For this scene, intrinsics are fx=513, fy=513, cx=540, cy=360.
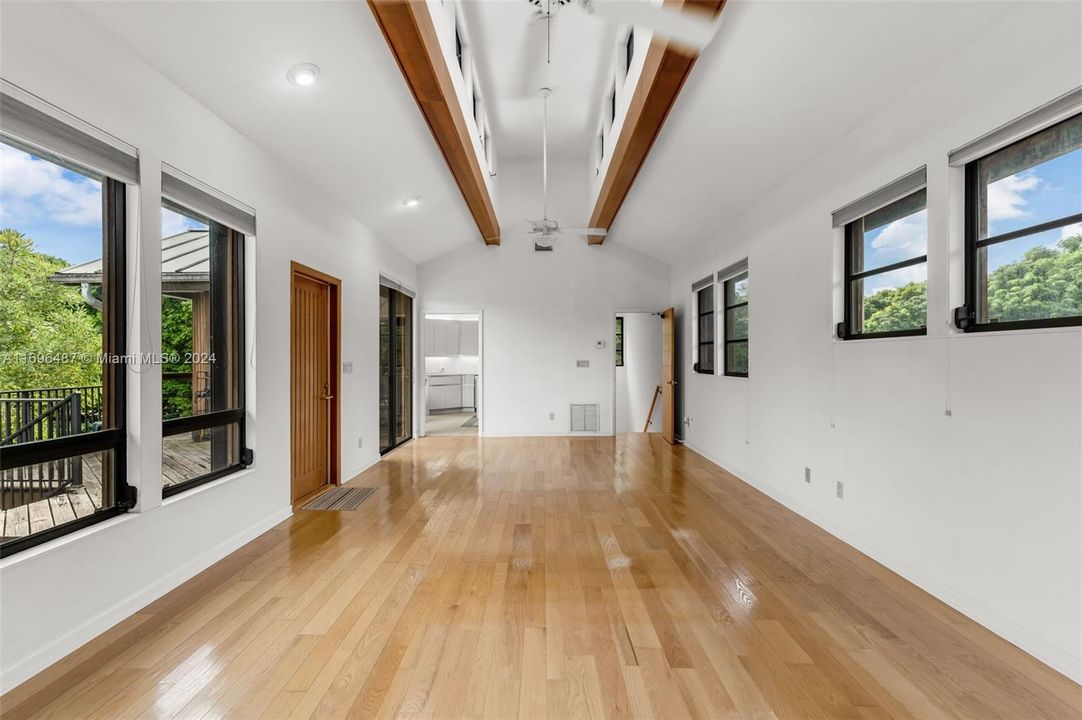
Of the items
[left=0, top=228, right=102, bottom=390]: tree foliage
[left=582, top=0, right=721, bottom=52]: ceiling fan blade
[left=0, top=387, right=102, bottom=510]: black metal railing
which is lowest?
[left=0, top=387, right=102, bottom=510]: black metal railing

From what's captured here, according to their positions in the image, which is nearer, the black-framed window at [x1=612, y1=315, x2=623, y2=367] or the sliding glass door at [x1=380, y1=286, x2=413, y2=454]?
the sliding glass door at [x1=380, y1=286, x2=413, y2=454]

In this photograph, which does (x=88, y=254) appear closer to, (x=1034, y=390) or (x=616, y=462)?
(x=1034, y=390)

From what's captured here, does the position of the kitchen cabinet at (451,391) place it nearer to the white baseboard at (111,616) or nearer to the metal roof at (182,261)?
the white baseboard at (111,616)

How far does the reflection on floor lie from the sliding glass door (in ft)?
3.11

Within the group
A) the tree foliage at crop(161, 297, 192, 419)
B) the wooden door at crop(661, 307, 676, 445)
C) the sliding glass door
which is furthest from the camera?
the wooden door at crop(661, 307, 676, 445)

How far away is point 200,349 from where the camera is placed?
304 cm

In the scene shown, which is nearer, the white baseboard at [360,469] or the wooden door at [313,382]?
the wooden door at [313,382]

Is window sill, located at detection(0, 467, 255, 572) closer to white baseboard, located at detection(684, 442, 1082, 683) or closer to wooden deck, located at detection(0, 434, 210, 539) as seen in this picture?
wooden deck, located at detection(0, 434, 210, 539)

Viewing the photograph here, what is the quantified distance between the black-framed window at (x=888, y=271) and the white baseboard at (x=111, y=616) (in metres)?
4.23

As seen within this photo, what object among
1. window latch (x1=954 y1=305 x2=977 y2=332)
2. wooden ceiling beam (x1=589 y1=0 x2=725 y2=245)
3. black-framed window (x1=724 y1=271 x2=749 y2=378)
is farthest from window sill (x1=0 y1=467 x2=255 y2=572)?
black-framed window (x1=724 y1=271 x2=749 y2=378)

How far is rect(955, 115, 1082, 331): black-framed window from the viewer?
2072 millimetres

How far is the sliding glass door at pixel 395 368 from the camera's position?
645 centimetres

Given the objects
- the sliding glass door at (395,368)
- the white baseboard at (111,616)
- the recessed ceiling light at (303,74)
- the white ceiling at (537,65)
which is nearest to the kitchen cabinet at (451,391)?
the sliding glass door at (395,368)

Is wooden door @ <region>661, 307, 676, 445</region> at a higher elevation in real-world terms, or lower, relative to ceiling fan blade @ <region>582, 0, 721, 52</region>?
lower
